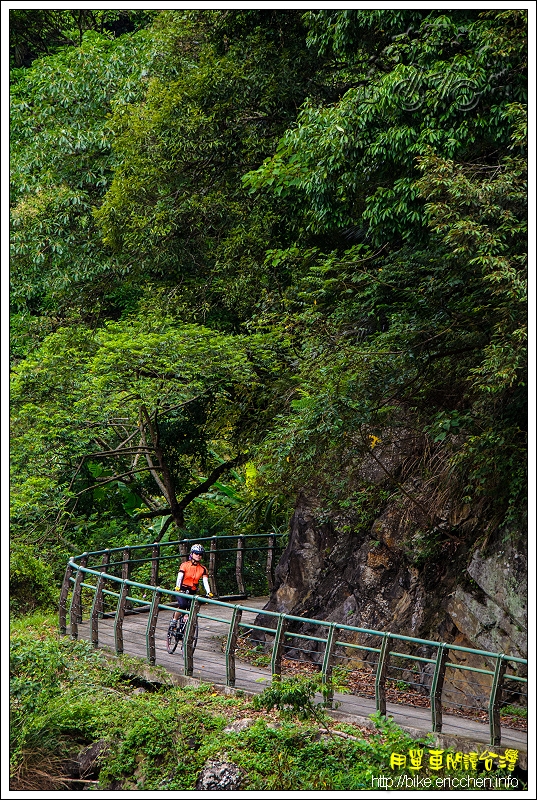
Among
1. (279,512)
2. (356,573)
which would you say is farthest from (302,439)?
(279,512)

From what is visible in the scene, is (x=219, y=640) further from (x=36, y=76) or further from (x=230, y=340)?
(x=36, y=76)

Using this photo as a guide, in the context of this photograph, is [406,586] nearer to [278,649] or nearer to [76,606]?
[278,649]

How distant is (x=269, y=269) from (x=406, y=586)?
22.0 ft

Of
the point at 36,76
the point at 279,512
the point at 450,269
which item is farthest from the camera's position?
the point at 36,76

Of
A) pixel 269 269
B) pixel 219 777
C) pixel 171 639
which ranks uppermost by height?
pixel 269 269

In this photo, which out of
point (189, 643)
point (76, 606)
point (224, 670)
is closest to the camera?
point (189, 643)

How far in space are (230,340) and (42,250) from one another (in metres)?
6.00

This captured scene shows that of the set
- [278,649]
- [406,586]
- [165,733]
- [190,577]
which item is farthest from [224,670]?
[406,586]

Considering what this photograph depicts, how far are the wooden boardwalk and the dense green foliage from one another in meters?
2.66

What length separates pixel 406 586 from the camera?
44.4 feet

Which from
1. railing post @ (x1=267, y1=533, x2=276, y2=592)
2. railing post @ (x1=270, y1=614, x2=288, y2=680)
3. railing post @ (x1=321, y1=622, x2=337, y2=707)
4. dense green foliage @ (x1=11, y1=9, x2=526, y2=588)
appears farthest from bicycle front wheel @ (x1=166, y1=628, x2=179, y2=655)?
railing post @ (x1=267, y1=533, x2=276, y2=592)

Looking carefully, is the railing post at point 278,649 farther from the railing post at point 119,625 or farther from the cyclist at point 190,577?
the railing post at point 119,625

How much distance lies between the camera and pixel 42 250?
21484 mm

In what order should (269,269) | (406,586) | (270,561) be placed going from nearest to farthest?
(406,586)
(269,269)
(270,561)
